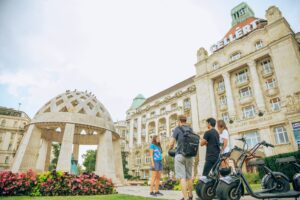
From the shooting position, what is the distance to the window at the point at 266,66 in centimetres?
2524

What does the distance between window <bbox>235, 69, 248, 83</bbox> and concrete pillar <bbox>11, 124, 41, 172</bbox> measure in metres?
27.1

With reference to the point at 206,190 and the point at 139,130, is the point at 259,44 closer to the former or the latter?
the point at 206,190

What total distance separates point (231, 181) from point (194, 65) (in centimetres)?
3239

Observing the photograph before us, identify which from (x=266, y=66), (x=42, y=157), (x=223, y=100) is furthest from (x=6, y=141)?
(x=266, y=66)

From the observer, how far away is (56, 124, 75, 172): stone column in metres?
11.9

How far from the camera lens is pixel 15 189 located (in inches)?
275

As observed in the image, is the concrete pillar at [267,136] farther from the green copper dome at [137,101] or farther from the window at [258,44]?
the green copper dome at [137,101]

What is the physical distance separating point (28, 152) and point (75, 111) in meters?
4.11

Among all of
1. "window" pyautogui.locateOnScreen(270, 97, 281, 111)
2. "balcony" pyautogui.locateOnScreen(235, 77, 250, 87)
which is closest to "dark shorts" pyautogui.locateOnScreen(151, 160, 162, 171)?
"window" pyautogui.locateOnScreen(270, 97, 281, 111)

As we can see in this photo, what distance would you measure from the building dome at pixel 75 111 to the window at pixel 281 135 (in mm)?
19460

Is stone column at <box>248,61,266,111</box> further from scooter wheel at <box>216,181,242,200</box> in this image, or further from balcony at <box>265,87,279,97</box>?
scooter wheel at <box>216,181,242,200</box>

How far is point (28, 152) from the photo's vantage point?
12.5 meters

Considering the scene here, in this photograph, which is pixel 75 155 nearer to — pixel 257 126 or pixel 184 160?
pixel 184 160

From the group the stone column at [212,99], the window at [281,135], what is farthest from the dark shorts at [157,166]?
the stone column at [212,99]
